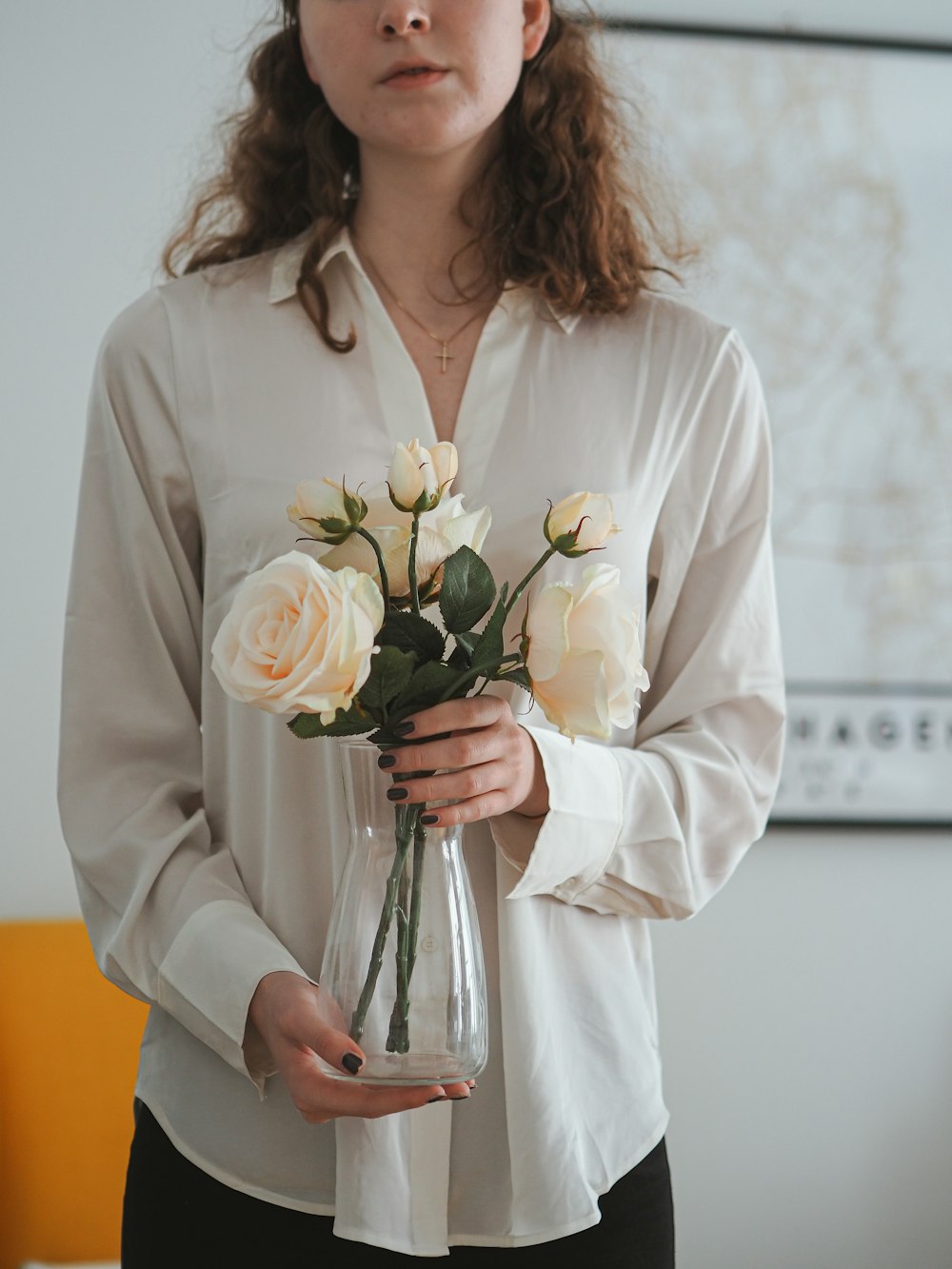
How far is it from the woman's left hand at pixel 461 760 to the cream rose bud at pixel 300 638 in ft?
0.23

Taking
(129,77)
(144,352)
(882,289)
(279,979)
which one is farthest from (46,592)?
(882,289)

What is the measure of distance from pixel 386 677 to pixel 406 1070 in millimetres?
223

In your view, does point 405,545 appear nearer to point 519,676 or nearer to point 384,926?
point 519,676

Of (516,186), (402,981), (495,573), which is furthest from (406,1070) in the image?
Answer: (516,186)

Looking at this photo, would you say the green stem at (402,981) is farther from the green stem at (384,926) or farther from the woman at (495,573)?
the woman at (495,573)

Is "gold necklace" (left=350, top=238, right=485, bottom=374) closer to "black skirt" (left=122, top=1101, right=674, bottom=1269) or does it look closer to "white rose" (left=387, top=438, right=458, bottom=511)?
"white rose" (left=387, top=438, right=458, bottom=511)

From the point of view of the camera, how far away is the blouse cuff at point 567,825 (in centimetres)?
86

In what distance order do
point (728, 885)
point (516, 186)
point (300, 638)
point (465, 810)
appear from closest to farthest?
point (300, 638) → point (465, 810) → point (516, 186) → point (728, 885)

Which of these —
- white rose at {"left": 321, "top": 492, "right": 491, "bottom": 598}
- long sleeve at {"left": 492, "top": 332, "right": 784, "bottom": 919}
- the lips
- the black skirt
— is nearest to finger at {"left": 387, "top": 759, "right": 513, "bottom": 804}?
white rose at {"left": 321, "top": 492, "right": 491, "bottom": 598}

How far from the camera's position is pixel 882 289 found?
2025mm

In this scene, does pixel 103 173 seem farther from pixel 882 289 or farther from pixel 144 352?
pixel 882 289

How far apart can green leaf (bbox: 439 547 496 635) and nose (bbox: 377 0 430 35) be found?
17.3 inches

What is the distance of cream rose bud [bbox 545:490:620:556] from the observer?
702 millimetres

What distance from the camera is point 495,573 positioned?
95 cm
